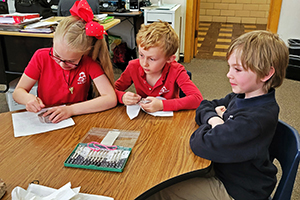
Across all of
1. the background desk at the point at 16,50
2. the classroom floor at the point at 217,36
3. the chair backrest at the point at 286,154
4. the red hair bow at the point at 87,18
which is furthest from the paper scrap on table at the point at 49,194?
the classroom floor at the point at 217,36

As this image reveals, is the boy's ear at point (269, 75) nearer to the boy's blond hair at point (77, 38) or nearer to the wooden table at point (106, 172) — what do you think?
the wooden table at point (106, 172)

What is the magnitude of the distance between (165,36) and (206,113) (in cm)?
46

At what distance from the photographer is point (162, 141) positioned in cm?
107

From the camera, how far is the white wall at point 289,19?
3.75m

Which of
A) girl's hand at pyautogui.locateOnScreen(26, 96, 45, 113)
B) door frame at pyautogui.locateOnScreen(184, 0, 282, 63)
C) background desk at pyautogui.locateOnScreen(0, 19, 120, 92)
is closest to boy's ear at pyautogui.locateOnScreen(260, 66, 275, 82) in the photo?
girl's hand at pyautogui.locateOnScreen(26, 96, 45, 113)

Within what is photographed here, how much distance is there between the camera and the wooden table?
0.85 m

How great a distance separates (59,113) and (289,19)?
11.9 ft

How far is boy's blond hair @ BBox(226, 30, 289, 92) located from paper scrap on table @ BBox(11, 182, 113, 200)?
2.09 ft

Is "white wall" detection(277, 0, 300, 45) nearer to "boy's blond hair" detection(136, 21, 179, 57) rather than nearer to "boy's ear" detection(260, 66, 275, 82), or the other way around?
"boy's blond hair" detection(136, 21, 179, 57)

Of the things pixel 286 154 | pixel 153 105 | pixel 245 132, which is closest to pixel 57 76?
pixel 153 105

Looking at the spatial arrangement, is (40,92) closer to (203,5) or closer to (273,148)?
(273,148)

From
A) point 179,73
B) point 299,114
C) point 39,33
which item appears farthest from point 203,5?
point 179,73

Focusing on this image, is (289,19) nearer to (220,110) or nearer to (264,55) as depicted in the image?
(220,110)

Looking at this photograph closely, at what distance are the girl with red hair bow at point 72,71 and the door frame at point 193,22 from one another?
9.25 ft
